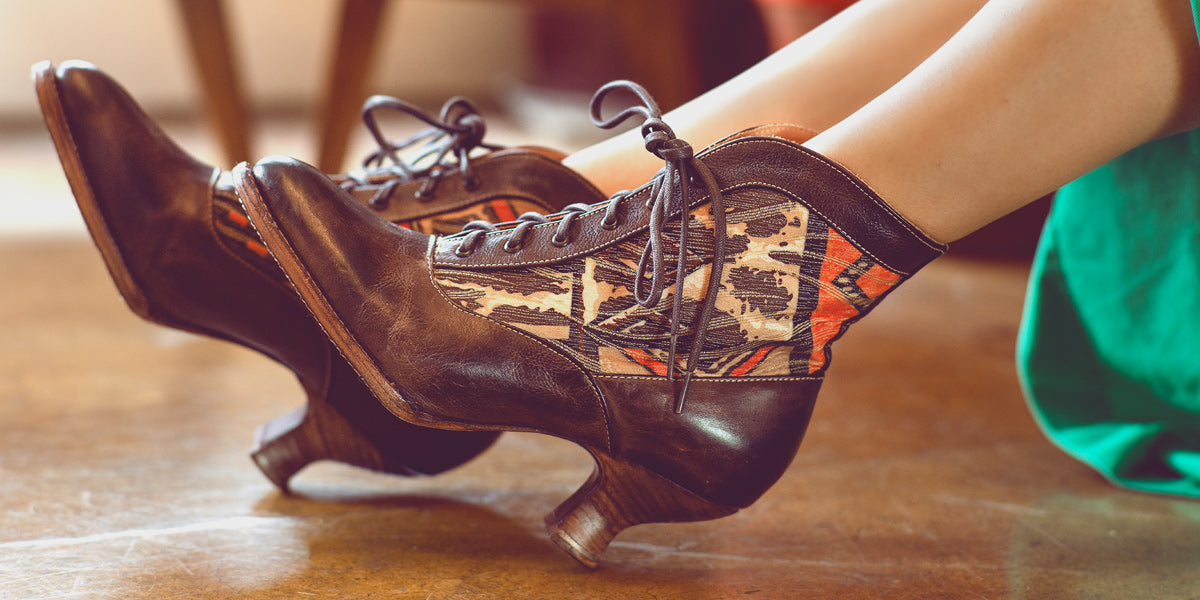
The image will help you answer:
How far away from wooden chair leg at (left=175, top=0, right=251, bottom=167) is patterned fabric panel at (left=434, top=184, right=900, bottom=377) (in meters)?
1.18

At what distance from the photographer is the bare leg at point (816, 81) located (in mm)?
777

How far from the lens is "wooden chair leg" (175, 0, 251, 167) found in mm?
1640

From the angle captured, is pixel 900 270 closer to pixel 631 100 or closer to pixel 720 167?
pixel 720 167

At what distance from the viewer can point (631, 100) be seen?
10.1 ft

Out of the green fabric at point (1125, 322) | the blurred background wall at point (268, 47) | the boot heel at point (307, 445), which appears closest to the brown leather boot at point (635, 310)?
the boot heel at point (307, 445)

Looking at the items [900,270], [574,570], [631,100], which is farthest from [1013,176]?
[631,100]

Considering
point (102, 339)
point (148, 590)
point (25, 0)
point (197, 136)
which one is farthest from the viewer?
point (25, 0)

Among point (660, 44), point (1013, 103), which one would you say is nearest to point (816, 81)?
point (1013, 103)

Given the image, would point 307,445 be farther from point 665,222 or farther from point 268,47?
point 268,47

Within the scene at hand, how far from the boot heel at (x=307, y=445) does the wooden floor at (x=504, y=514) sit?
3cm

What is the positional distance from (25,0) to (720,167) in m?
3.86

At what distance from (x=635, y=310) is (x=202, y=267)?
1.10 feet

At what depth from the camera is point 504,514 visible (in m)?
0.74

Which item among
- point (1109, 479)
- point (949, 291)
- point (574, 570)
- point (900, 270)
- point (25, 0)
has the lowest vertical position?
point (949, 291)
